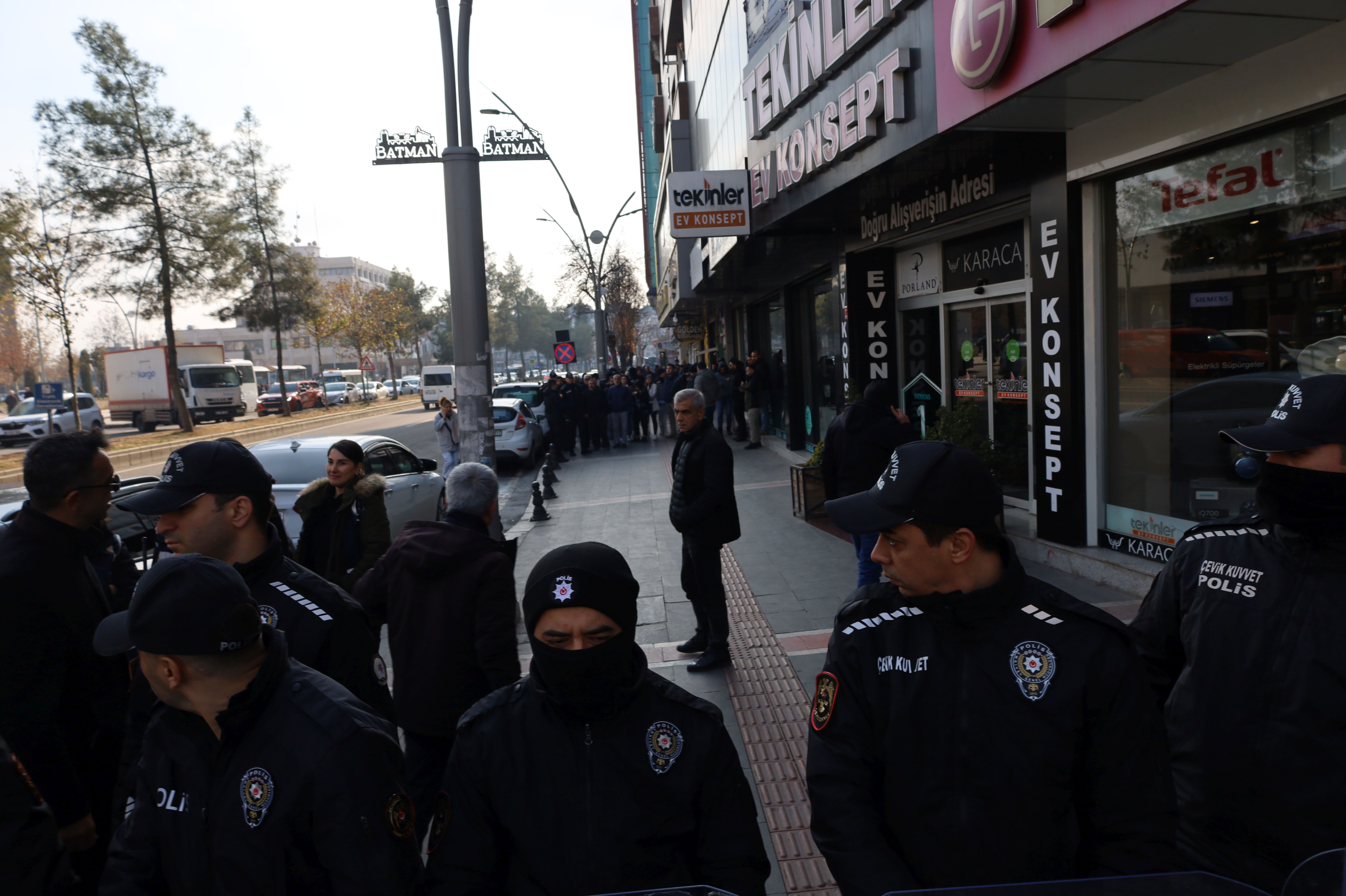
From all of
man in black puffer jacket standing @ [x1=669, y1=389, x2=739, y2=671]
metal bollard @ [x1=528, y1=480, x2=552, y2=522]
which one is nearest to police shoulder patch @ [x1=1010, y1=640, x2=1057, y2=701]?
man in black puffer jacket standing @ [x1=669, y1=389, x2=739, y2=671]

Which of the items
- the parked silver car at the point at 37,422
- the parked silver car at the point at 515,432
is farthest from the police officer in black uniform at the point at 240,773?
the parked silver car at the point at 37,422

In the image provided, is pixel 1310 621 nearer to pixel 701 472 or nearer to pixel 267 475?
pixel 267 475

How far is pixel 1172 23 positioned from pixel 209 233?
3292 cm

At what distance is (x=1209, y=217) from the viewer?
6.16 m

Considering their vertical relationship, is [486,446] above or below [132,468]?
above

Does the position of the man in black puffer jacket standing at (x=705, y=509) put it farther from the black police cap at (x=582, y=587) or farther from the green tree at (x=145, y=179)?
the green tree at (x=145, y=179)

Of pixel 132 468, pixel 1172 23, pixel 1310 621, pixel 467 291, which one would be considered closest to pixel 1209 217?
pixel 1172 23

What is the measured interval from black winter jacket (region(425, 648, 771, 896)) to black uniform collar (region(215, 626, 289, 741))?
0.41m

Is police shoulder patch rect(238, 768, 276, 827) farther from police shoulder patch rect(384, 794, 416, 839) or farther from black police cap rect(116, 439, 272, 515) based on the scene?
black police cap rect(116, 439, 272, 515)

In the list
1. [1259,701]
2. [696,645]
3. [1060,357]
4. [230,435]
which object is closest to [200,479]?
[1259,701]

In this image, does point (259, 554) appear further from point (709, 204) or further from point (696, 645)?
point (709, 204)

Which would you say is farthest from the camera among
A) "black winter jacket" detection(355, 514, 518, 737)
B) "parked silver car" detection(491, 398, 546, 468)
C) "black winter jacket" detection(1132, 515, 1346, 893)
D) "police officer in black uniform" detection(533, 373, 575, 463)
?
"police officer in black uniform" detection(533, 373, 575, 463)

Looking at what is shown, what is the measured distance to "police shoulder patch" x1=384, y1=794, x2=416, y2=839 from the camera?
1812mm

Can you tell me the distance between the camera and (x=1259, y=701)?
205 centimetres
